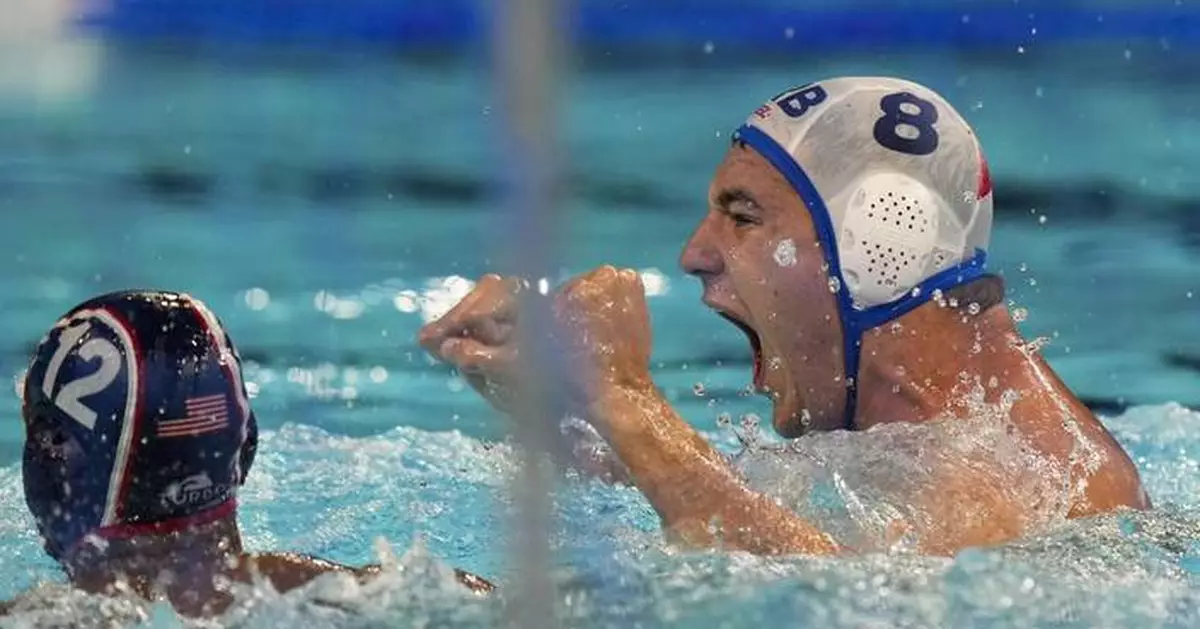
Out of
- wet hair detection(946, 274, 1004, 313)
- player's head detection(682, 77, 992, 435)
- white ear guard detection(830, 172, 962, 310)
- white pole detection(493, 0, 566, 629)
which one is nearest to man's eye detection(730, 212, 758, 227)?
player's head detection(682, 77, 992, 435)

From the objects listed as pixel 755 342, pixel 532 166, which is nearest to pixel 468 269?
pixel 755 342

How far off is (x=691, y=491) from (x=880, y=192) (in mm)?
649

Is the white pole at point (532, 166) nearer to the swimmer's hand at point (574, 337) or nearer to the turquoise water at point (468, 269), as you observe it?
the swimmer's hand at point (574, 337)

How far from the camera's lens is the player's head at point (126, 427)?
2182mm

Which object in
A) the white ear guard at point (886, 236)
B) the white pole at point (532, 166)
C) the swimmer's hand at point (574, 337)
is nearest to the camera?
the white pole at point (532, 166)

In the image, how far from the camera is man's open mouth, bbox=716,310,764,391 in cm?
282

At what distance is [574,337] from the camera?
7.13 ft

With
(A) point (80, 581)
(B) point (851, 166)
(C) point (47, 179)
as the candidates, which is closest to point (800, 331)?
(B) point (851, 166)

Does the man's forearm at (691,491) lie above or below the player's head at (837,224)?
below

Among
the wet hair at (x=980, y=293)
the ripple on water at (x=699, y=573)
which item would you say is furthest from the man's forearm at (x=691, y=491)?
the wet hair at (x=980, y=293)

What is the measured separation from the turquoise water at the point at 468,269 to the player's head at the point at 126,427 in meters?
0.10

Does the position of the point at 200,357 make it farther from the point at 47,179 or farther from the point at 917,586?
the point at 47,179

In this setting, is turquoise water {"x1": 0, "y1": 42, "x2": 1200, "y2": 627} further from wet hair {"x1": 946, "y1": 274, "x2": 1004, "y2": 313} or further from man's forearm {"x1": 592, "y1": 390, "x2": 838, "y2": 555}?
wet hair {"x1": 946, "y1": 274, "x2": 1004, "y2": 313}

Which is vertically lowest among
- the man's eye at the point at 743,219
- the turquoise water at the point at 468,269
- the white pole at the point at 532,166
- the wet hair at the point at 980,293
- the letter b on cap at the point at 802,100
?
the turquoise water at the point at 468,269
